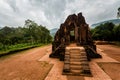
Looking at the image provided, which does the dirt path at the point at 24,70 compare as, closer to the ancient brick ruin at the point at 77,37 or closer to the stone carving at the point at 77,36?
the ancient brick ruin at the point at 77,37

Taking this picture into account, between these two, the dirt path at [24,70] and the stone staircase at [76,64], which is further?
the stone staircase at [76,64]

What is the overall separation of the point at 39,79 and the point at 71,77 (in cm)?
202

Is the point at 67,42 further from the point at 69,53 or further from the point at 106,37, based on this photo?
the point at 106,37

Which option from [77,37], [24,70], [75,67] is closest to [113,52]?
[77,37]

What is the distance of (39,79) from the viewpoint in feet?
21.3

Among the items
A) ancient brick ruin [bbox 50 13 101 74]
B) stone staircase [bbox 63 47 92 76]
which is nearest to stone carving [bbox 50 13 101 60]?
ancient brick ruin [bbox 50 13 101 74]

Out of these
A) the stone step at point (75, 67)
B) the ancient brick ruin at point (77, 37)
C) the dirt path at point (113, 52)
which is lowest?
the stone step at point (75, 67)

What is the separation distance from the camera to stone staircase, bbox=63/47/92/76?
23.7 ft

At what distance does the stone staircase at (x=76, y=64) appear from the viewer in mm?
7230

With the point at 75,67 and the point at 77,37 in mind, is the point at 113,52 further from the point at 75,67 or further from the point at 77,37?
the point at 75,67

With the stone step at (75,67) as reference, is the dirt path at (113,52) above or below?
above

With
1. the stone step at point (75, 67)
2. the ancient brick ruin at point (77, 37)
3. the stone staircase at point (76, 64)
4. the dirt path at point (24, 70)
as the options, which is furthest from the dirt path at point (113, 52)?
the dirt path at point (24, 70)

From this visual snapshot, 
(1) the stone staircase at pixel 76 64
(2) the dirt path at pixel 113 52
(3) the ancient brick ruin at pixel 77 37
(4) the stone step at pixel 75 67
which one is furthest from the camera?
(2) the dirt path at pixel 113 52

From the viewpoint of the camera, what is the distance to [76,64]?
8.28 meters
